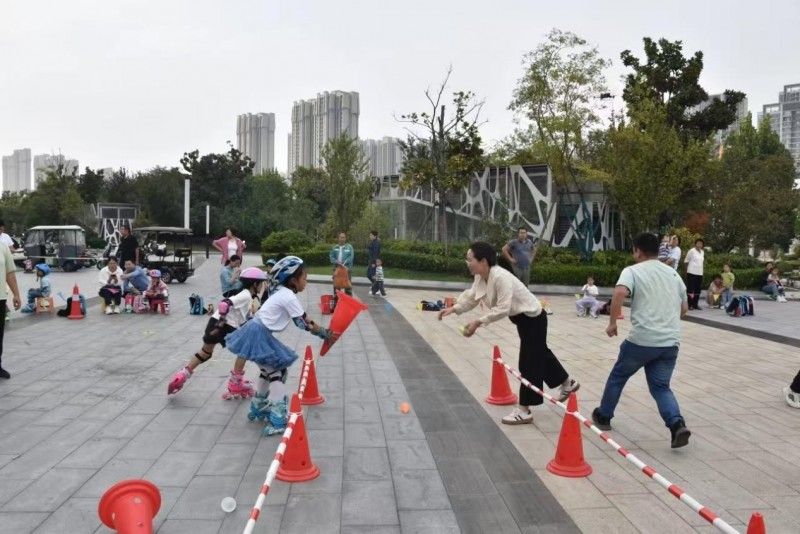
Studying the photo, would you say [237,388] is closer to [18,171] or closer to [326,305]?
[326,305]

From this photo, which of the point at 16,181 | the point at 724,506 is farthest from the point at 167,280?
the point at 16,181

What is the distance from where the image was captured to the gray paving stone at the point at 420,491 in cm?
388

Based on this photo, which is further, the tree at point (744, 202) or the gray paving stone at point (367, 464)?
the tree at point (744, 202)

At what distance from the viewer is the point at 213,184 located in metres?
51.3

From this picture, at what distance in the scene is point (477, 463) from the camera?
4617mm

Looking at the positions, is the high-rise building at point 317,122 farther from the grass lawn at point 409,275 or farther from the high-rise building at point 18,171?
the high-rise building at point 18,171

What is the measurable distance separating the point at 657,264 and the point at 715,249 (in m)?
25.0

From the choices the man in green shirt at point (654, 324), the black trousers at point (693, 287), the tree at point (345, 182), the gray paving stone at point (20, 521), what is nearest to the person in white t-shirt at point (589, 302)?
the black trousers at point (693, 287)

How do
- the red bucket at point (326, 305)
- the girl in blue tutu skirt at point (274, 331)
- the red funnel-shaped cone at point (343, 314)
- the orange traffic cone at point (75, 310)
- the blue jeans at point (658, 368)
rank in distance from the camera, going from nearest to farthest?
the blue jeans at point (658, 368) → the girl in blue tutu skirt at point (274, 331) → the red funnel-shaped cone at point (343, 314) → the orange traffic cone at point (75, 310) → the red bucket at point (326, 305)

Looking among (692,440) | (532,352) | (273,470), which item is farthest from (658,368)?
(273,470)

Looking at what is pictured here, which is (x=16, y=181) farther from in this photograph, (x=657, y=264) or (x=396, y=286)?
(x=657, y=264)

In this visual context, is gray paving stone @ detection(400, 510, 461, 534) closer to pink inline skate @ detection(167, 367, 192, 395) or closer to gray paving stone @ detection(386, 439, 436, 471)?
gray paving stone @ detection(386, 439, 436, 471)

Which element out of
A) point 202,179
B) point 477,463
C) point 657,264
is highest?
point 202,179

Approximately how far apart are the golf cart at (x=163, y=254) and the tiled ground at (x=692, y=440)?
42.2 feet
